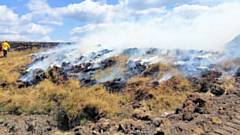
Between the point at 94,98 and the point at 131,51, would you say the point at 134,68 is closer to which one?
the point at 131,51

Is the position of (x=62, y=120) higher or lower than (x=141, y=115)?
lower

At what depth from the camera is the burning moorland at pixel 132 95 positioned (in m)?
17.0

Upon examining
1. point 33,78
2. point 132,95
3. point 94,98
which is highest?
point 94,98

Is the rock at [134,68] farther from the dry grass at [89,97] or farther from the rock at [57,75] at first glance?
the rock at [57,75]

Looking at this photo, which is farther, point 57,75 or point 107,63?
point 57,75

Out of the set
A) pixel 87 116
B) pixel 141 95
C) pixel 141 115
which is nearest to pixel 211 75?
pixel 141 95

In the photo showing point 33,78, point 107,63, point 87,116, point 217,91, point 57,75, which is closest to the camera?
point 217,91

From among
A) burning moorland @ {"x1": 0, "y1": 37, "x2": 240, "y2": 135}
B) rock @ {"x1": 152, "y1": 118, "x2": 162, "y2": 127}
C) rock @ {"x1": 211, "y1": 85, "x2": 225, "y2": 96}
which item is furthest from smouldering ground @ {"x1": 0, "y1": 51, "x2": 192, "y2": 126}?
rock @ {"x1": 152, "y1": 118, "x2": 162, "y2": 127}

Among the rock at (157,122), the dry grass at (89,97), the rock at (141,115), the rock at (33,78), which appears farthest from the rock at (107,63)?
the rock at (157,122)

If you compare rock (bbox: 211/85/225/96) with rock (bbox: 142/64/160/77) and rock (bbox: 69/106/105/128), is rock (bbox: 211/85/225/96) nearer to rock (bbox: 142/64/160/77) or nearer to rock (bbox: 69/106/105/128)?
rock (bbox: 69/106/105/128)

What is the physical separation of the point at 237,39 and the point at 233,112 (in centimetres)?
783

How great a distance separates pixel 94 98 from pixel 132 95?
1.85m

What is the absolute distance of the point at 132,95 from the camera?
21812 millimetres

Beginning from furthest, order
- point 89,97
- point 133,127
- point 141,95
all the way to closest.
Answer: point 141,95, point 89,97, point 133,127
